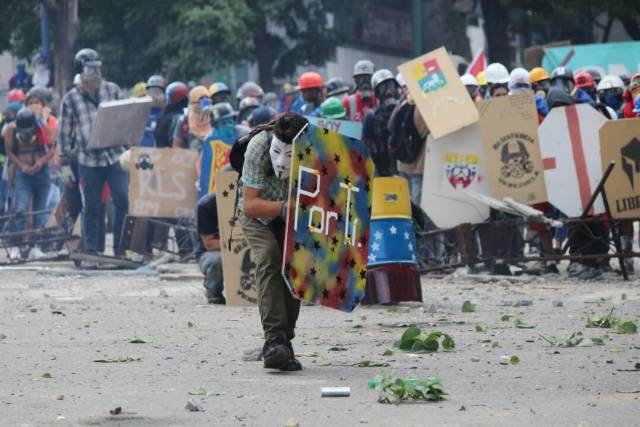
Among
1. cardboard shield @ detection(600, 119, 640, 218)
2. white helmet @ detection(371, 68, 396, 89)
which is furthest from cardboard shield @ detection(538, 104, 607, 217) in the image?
white helmet @ detection(371, 68, 396, 89)

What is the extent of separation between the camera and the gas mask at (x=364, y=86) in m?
17.9

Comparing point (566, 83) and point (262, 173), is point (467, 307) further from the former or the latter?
point (566, 83)

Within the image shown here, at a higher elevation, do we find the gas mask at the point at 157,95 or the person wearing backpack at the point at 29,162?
the gas mask at the point at 157,95

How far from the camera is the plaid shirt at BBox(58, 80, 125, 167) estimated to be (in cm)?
1839

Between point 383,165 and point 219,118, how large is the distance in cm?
197

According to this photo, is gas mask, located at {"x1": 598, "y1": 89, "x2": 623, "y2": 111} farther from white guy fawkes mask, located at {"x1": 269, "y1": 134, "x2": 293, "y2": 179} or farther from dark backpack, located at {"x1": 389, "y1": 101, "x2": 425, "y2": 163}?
white guy fawkes mask, located at {"x1": 269, "y1": 134, "x2": 293, "y2": 179}

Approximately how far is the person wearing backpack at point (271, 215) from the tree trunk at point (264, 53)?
94.5 feet

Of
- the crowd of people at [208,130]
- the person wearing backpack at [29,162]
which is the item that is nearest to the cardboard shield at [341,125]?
the crowd of people at [208,130]

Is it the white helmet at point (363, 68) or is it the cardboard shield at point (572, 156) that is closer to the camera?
the cardboard shield at point (572, 156)

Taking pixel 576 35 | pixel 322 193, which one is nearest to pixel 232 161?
pixel 322 193

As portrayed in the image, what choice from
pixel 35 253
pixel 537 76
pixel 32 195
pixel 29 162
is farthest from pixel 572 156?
pixel 32 195

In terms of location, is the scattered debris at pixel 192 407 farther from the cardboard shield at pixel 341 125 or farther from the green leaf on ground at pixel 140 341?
the cardboard shield at pixel 341 125

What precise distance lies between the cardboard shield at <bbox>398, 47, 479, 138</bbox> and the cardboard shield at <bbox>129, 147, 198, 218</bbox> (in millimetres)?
3162

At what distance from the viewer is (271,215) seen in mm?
9164
